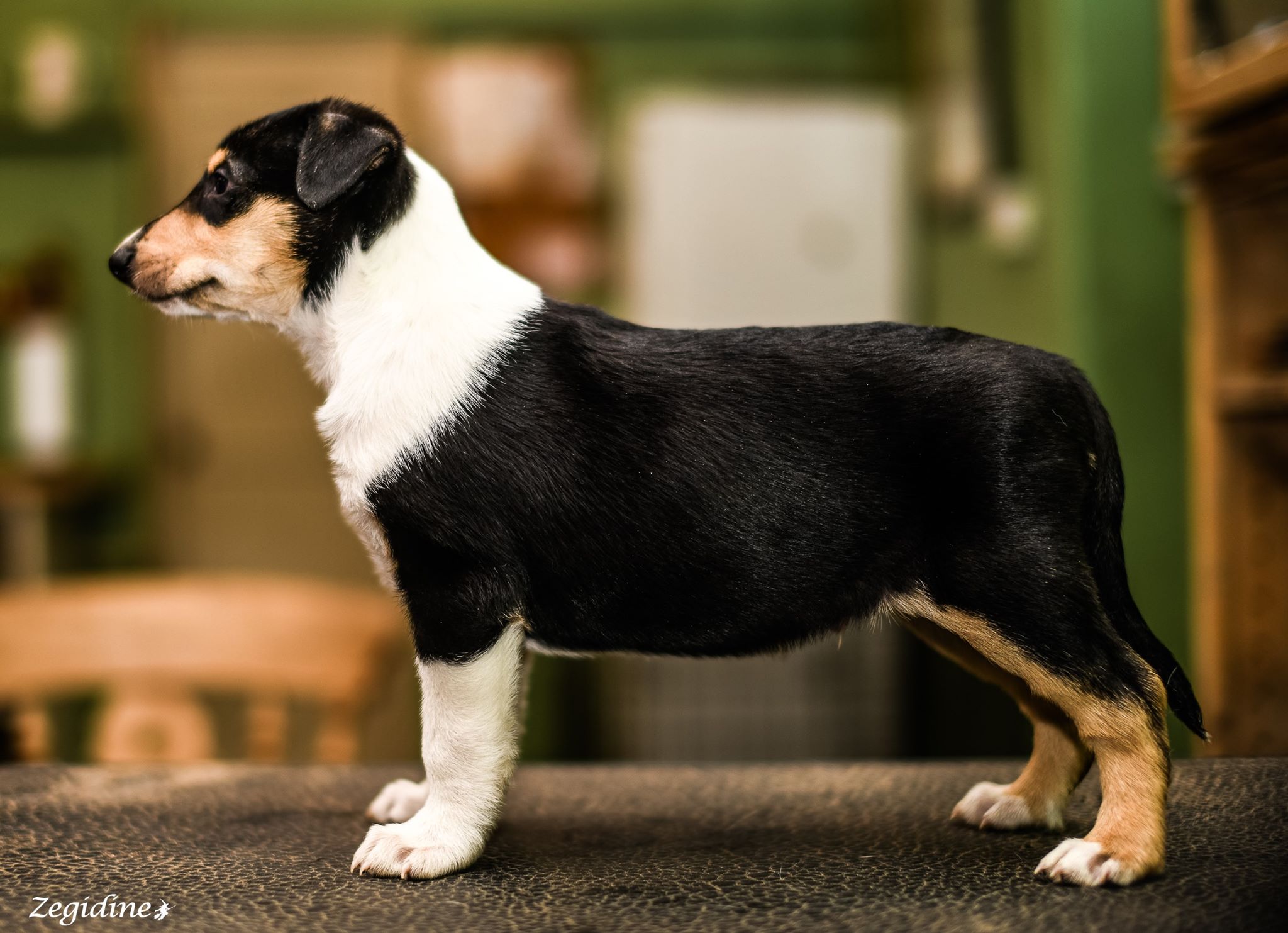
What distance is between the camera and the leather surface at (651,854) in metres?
0.88

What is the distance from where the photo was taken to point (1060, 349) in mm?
2029

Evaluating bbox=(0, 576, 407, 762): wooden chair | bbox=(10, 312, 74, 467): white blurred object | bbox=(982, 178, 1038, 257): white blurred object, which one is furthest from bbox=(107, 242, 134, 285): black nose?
bbox=(10, 312, 74, 467): white blurred object

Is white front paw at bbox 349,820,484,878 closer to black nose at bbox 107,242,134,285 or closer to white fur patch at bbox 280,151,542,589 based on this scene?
white fur patch at bbox 280,151,542,589

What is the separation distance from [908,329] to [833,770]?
0.61 metres

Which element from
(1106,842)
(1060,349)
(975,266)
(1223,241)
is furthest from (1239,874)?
(975,266)

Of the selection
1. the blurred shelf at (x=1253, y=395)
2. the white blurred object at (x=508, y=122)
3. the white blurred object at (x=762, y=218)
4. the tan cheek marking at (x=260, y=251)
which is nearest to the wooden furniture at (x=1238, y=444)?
the blurred shelf at (x=1253, y=395)

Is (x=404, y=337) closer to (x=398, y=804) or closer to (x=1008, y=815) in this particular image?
(x=398, y=804)

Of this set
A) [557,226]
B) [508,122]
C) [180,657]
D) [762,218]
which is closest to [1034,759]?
[180,657]

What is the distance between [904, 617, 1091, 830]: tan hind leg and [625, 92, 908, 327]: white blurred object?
218 centimetres

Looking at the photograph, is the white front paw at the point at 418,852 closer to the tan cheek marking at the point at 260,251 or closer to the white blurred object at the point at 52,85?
the tan cheek marking at the point at 260,251

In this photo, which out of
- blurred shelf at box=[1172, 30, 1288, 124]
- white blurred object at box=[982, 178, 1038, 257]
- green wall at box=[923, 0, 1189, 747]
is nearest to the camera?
blurred shelf at box=[1172, 30, 1288, 124]

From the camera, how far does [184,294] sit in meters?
1.01

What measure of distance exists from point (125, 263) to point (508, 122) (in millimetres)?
2699

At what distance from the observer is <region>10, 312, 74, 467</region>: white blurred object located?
329 cm
